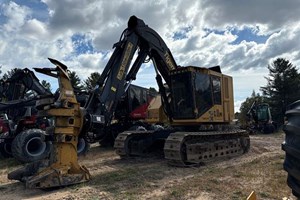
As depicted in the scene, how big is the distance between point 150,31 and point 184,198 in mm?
5555

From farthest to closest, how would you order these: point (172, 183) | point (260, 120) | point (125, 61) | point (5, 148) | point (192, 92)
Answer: point (260, 120) → point (5, 148) → point (192, 92) → point (125, 61) → point (172, 183)

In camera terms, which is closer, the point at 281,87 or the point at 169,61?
the point at 169,61

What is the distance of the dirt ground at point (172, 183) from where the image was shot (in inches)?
241

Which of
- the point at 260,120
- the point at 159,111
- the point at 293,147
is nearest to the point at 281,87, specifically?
the point at 260,120

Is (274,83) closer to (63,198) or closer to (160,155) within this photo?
(160,155)

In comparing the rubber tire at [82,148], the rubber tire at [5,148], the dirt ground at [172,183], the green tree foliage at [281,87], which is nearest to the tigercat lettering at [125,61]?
the dirt ground at [172,183]

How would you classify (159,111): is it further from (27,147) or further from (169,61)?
(27,147)

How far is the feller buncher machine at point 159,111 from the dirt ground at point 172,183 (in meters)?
0.43

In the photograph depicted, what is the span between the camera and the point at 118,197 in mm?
6027

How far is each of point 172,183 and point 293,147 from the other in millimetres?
4624

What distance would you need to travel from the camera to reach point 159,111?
11.8 meters

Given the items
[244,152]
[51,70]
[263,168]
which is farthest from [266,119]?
[51,70]

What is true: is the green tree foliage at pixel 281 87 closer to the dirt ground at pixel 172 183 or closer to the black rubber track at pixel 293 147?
the dirt ground at pixel 172 183

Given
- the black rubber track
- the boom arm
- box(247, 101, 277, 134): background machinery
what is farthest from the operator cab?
box(247, 101, 277, 134): background machinery
